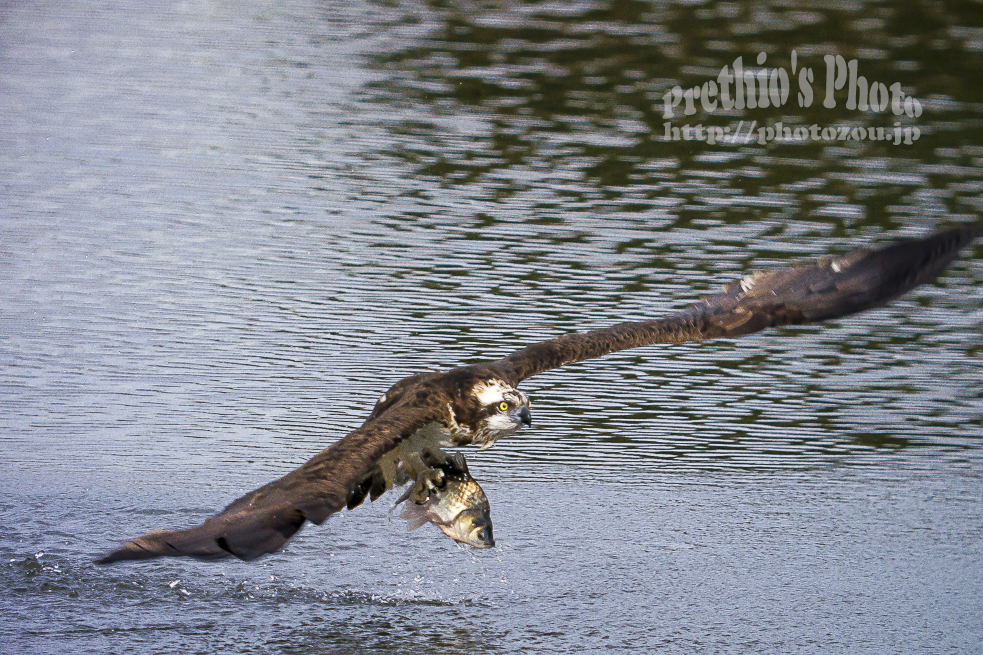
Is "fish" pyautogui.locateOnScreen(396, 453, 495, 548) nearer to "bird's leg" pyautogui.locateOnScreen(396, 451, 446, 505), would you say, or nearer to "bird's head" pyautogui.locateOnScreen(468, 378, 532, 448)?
"bird's leg" pyautogui.locateOnScreen(396, 451, 446, 505)

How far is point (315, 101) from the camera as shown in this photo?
45.4ft

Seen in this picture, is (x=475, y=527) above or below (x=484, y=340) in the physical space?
below

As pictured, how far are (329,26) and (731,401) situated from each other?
9.74m

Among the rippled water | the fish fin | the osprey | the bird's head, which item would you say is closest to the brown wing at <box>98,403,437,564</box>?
the osprey

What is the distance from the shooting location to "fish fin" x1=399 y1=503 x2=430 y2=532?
21.0 ft

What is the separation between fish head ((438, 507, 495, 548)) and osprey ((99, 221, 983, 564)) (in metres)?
0.22

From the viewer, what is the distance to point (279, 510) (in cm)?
480

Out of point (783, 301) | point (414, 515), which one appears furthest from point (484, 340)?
point (414, 515)

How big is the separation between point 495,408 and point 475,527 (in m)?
0.48

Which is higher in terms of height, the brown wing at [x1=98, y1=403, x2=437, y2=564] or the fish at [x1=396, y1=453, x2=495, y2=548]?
the brown wing at [x1=98, y1=403, x2=437, y2=564]

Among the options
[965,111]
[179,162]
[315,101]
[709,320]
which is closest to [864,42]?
[965,111]

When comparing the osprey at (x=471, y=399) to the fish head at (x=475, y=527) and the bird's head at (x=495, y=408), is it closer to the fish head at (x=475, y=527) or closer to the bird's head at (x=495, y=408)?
the bird's head at (x=495, y=408)

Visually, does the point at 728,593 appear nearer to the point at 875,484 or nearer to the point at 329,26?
the point at 875,484

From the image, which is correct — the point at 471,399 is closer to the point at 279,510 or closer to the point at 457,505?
the point at 457,505
